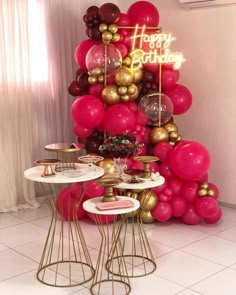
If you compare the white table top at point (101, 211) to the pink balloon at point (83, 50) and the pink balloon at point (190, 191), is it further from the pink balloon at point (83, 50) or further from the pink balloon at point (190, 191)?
the pink balloon at point (83, 50)

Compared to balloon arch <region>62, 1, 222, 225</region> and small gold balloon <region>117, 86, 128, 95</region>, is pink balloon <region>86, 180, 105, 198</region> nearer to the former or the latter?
balloon arch <region>62, 1, 222, 225</region>

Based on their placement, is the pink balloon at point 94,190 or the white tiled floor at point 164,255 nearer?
the white tiled floor at point 164,255

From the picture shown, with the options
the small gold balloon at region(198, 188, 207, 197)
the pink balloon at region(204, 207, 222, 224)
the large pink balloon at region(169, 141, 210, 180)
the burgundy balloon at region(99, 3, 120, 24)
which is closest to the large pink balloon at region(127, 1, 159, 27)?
the burgundy balloon at region(99, 3, 120, 24)

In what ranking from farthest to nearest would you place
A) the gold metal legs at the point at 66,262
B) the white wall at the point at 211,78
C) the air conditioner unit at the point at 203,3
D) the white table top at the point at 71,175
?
1. the white wall at the point at 211,78
2. the air conditioner unit at the point at 203,3
3. the gold metal legs at the point at 66,262
4. the white table top at the point at 71,175

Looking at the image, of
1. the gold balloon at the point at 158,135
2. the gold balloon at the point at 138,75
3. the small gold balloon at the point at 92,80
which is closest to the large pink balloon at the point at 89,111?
the small gold balloon at the point at 92,80

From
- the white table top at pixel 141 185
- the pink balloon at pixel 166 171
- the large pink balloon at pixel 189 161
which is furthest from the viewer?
the pink balloon at pixel 166 171

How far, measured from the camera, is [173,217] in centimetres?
421

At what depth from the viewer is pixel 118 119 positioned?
388cm

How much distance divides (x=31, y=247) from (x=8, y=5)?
2291 mm

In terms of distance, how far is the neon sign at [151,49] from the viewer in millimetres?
3934

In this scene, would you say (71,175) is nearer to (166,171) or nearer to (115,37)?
(166,171)

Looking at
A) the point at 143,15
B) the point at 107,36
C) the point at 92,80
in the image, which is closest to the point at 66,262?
the point at 92,80

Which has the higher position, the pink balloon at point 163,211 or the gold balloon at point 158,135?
the gold balloon at point 158,135

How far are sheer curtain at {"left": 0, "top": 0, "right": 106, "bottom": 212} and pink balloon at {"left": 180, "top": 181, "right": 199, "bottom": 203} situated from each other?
158 centimetres
